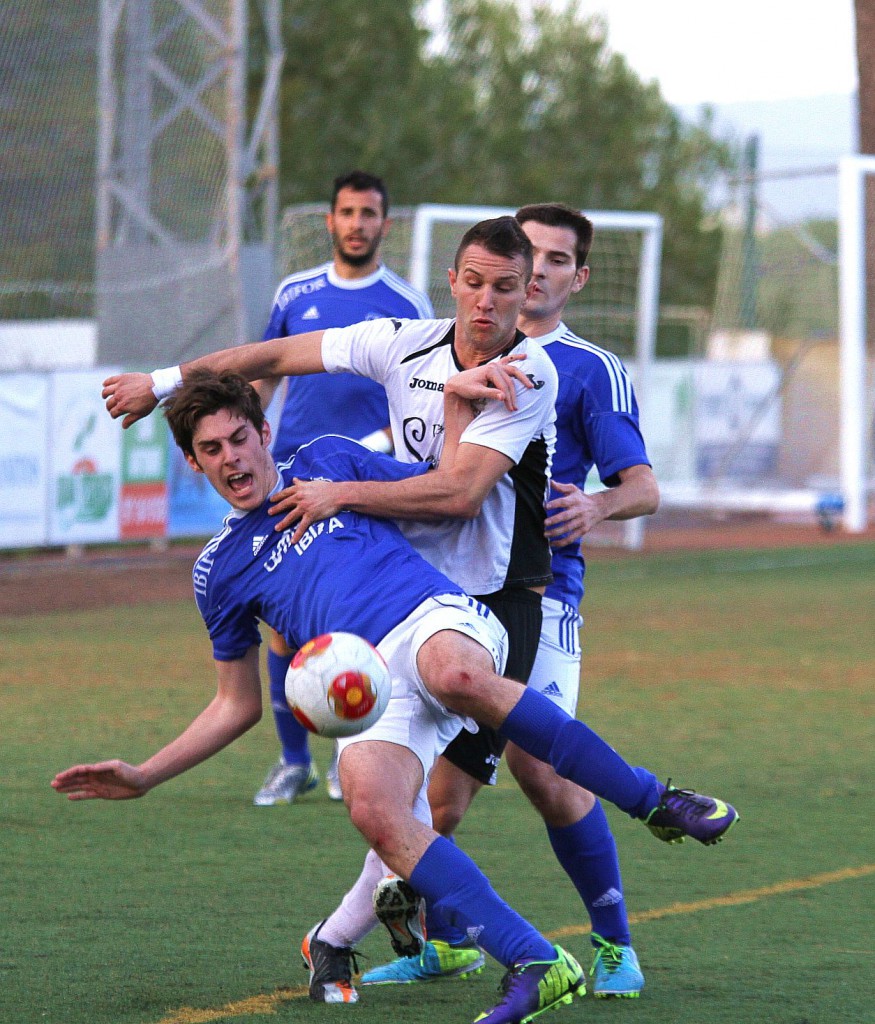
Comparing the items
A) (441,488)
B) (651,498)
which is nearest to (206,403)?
(441,488)

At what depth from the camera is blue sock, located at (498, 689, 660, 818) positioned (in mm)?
3834

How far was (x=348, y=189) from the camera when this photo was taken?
702 cm

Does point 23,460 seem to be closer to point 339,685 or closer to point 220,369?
point 220,369


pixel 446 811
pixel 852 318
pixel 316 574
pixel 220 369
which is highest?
pixel 852 318

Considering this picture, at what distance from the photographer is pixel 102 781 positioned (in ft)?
13.6

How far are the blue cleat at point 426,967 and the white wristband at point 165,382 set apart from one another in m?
1.63

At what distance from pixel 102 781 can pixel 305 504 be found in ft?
2.78

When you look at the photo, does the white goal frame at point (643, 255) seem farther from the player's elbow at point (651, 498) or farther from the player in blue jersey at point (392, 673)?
the player in blue jersey at point (392, 673)

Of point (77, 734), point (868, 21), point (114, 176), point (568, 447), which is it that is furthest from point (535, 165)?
point (568, 447)

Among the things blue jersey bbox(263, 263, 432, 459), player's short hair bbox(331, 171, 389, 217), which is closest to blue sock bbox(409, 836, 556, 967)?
blue jersey bbox(263, 263, 432, 459)

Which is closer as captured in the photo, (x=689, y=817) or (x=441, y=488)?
(x=689, y=817)

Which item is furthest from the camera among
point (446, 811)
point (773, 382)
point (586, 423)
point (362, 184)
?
point (773, 382)

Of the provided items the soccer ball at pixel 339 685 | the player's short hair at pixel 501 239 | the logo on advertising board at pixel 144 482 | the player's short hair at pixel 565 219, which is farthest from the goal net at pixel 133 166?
the soccer ball at pixel 339 685

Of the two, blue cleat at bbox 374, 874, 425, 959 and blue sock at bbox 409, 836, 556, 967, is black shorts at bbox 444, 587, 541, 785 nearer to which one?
blue cleat at bbox 374, 874, 425, 959
